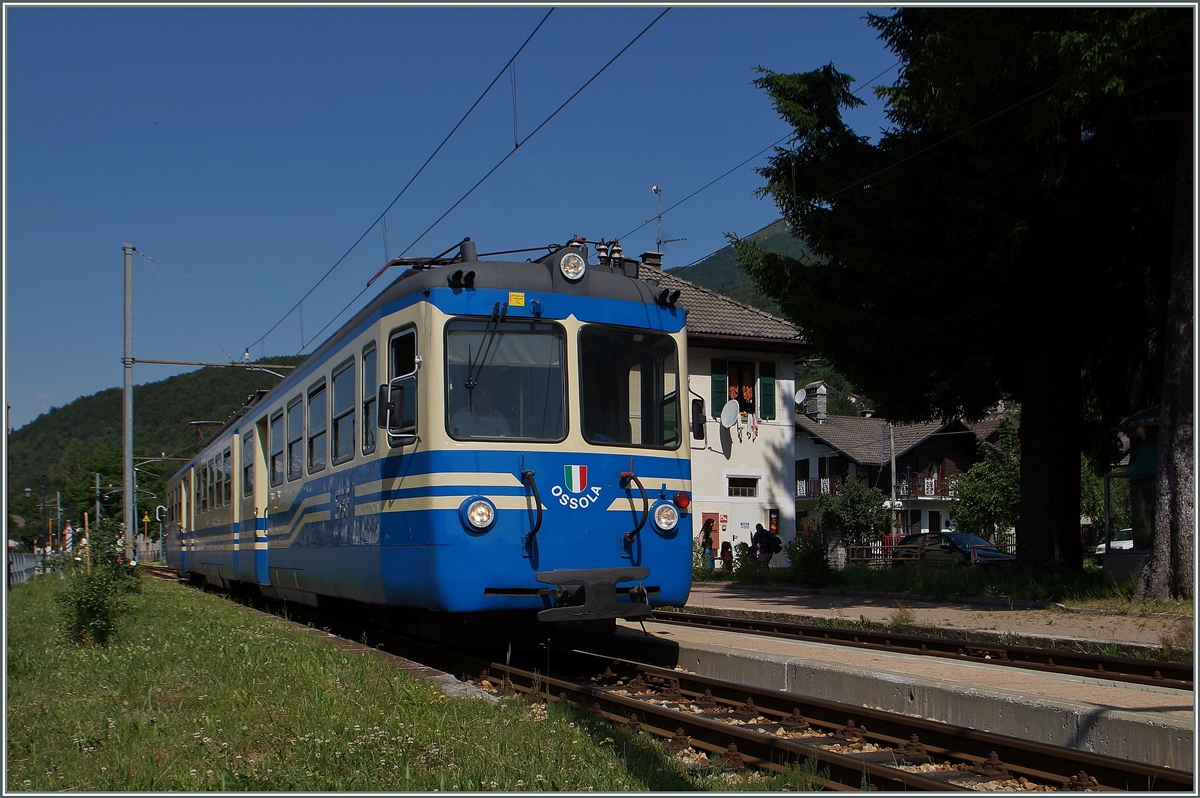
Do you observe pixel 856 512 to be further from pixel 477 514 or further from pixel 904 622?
pixel 477 514

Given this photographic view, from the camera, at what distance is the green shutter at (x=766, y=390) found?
38312mm

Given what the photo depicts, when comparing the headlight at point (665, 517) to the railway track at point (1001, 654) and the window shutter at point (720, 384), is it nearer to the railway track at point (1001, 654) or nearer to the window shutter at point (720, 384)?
the railway track at point (1001, 654)

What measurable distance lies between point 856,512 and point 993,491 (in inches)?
267

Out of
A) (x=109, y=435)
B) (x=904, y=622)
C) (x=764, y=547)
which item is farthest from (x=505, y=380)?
(x=109, y=435)

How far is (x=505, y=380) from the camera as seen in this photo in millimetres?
8938

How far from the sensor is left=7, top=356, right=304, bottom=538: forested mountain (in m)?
76.8

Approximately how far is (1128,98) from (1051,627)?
26.7 ft

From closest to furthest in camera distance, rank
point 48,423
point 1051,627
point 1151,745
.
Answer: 1. point 1151,745
2. point 1051,627
3. point 48,423

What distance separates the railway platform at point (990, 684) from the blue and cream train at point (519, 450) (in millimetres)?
999

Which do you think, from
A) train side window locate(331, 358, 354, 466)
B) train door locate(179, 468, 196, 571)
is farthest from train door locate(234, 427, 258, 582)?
train door locate(179, 468, 196, 571)

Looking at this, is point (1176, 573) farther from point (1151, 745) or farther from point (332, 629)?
point (332, 629)

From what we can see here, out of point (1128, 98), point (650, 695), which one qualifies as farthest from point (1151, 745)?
point (1128, 98)

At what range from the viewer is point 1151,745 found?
5957 mm

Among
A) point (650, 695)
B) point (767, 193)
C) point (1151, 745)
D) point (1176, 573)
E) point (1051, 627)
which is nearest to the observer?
point (1151, 745)
